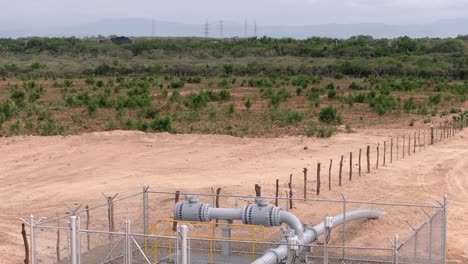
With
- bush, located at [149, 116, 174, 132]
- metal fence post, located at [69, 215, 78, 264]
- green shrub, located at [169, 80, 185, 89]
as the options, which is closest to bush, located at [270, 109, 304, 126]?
bush, located at [149, 116, 174, 132]

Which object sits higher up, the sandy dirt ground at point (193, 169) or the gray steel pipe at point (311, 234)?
the gray steel pipe at point (311, 234)

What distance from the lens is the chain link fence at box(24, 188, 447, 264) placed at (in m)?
17.7

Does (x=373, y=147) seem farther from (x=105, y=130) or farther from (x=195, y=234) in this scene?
(x=195, y=234)

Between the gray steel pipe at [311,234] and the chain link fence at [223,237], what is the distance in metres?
0.24

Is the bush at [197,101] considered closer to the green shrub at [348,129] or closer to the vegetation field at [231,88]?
the vegetation field at [231,88]

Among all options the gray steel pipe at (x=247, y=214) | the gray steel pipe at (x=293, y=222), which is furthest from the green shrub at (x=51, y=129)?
the gray steel pipe at (x=293, y=222)

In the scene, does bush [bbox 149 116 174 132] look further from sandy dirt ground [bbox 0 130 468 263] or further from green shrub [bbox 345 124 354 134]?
green shrub [bbox 345 124 354 134]

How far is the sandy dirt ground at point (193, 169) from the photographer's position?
27.4 metres

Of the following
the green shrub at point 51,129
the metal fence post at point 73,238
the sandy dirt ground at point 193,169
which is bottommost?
the sandy dirt ground at point 193,169

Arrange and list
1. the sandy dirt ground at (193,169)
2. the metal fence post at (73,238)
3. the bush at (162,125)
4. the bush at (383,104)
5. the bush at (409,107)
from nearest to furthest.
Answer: the metal fence post at (73,238), the sandy dirt ground at (193,169), the bush at (162,125), the bush at (383,104), the bush at (409,107)

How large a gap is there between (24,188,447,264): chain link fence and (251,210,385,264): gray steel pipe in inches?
9.5

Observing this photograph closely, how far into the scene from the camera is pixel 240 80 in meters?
82.6

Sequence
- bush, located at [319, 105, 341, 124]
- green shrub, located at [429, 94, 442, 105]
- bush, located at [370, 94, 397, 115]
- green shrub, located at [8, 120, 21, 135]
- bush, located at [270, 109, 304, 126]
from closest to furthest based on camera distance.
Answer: green shrub, located at [8, 120, 21, 135] < bush, located at [270, 109, 304, 126] < bush, located at [319, 105, 341, 124] < bush, located at [370, 94, 397, 115] < green shrub, located at [429, 94, 442, 105]

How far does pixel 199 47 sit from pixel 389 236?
105 meters
